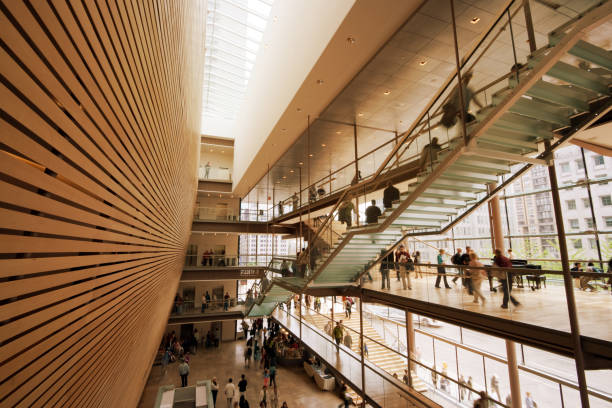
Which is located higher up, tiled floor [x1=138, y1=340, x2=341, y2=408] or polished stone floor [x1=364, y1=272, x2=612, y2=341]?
polished stone floor [x1=364, y1=272, x2=612, y2=341]

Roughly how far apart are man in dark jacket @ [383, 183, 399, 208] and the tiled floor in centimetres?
1143

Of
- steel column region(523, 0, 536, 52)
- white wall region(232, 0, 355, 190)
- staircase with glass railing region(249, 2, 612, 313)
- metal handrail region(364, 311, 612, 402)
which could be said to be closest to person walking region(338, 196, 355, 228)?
staircase with glass railing region(249, 2, 612, 313)

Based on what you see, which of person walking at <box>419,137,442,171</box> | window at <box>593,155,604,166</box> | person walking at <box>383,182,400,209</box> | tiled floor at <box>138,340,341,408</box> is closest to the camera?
person walking at <box>419,137,442,171</box>

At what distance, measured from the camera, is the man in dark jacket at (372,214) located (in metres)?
8.12

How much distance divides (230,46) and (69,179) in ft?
66.9

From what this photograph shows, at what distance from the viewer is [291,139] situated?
13.1 meters

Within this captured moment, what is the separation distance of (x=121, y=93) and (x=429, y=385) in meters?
11.4

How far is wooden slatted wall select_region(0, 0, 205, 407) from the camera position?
1.31 m

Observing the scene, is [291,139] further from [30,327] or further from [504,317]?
[30,327]

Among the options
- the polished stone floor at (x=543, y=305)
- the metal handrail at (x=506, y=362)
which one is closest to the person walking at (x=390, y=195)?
the polished stone floor at (x=543, y=305)

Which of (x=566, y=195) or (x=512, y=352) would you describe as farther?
(x=566, y=195)

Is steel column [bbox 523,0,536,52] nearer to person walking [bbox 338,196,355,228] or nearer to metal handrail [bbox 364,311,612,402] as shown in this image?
person walking [bbox 338,196,355,228]

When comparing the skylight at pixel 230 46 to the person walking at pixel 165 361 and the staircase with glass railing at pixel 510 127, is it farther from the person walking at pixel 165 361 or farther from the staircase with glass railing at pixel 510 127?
the person walking at pixel 165 361

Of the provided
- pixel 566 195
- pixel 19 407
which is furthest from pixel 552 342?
pixel 566 195
